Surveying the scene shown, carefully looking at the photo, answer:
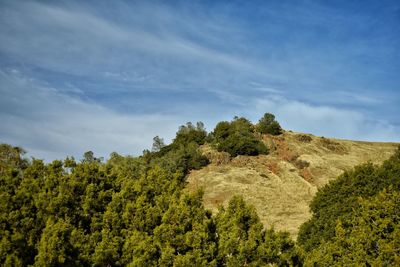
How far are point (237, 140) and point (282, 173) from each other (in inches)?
453

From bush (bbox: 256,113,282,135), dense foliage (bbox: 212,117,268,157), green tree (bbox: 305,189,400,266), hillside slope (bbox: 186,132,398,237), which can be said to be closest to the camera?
green tree (bbox: 305,189,400,266)

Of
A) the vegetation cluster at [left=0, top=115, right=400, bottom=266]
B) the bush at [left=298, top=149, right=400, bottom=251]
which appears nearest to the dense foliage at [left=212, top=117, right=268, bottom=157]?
the bush at [left=298, top=149, right=400, bottom=251]

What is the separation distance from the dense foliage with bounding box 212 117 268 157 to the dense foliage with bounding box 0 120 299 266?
5665cm

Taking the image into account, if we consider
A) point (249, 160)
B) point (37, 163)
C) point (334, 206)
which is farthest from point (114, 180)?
point (249, 160)

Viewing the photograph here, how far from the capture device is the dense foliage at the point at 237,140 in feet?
266

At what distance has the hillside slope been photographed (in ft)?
197

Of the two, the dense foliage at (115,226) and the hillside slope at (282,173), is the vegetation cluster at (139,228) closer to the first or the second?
the dense foliage at (115,226)

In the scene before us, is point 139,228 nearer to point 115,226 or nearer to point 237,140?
point 115,226

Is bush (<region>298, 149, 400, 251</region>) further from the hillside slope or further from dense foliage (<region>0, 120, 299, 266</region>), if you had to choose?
dense foliage (<region>0, 120, 299, 266</region>)

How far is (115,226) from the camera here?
22.1 m

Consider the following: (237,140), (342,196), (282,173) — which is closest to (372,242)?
(342,196)

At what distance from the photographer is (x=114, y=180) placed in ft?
82.9

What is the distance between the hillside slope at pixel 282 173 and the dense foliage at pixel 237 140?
58.9 inches

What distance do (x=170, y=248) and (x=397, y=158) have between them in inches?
1272
